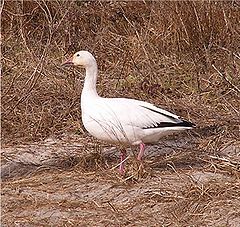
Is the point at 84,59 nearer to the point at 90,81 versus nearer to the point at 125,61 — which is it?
the point at 90,81

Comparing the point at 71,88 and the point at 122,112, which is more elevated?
the point at 122,112

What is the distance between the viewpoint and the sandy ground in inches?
189

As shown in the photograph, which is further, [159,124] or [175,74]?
[175,74]

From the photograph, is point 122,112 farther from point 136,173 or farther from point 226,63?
point 226,63

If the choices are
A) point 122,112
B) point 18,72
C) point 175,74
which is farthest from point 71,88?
point 122,112

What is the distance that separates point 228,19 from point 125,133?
317 centimetres

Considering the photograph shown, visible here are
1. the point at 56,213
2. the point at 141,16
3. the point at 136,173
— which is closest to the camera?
the point at 56,213

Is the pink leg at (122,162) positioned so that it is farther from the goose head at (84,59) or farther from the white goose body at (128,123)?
the goose head at (84,59)

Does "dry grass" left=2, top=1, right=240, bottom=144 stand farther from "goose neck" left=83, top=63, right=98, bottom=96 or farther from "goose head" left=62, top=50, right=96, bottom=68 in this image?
"goose neck" left=83, top=63, right=98, bottom=96

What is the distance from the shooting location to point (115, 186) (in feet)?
17.6

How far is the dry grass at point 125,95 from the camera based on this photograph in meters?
4.96

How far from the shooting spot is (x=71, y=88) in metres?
7.45

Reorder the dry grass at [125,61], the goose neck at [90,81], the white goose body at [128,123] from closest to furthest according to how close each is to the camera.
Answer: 1. the white goose body at [128,123]
2. the goose neck at [90,81]
3. the dry grass at [125,61]

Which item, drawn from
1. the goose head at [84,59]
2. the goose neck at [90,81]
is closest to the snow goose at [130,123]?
the goose neck at [90,81]
